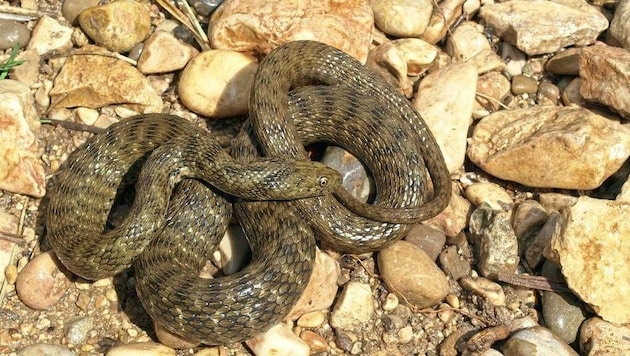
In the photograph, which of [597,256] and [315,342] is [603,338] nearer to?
[597,256]

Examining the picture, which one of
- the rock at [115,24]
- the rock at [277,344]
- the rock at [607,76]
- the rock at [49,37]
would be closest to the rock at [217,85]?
the rock at [115,24]

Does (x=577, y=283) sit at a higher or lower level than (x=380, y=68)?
lower

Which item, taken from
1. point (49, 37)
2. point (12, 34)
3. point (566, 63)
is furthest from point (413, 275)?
point (12, 34)

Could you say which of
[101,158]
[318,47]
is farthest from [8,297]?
[318,47]

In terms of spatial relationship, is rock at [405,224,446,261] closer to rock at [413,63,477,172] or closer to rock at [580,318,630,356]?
rock at [413,63,477,172]

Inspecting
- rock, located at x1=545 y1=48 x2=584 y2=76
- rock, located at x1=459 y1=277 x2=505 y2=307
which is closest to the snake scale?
rock, located at x1=459 y1=277 x2=505 y2=307

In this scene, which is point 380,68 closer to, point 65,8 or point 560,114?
point 560,114

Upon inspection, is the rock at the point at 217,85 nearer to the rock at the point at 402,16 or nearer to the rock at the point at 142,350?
the rock at the point at 402,16
